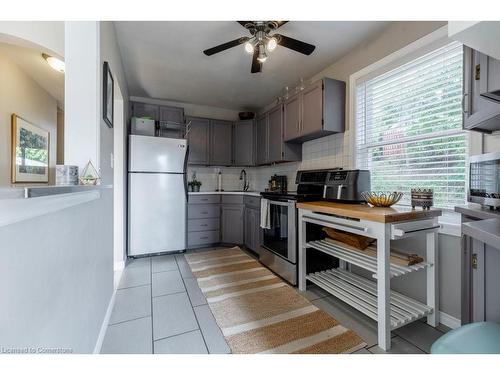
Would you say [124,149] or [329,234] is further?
[124,149]

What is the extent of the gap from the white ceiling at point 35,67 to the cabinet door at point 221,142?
7.08 ft

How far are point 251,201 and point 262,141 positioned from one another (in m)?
1.04

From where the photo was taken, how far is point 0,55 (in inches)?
93.4

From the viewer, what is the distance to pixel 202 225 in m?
3.62

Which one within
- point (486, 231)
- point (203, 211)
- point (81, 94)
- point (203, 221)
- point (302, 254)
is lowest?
point (302, 254)

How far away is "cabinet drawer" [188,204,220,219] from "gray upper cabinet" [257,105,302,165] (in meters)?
1.09

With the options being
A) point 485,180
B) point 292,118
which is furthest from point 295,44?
point 485,180

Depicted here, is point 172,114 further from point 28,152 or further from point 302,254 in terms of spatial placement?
point 302,254

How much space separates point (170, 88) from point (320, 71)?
2209mm

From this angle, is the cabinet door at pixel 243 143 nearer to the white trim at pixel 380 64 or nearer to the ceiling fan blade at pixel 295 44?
the white trim at pixel 380 64

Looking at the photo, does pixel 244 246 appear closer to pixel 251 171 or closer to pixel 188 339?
pixel 251 171

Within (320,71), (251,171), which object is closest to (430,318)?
(320,71)
